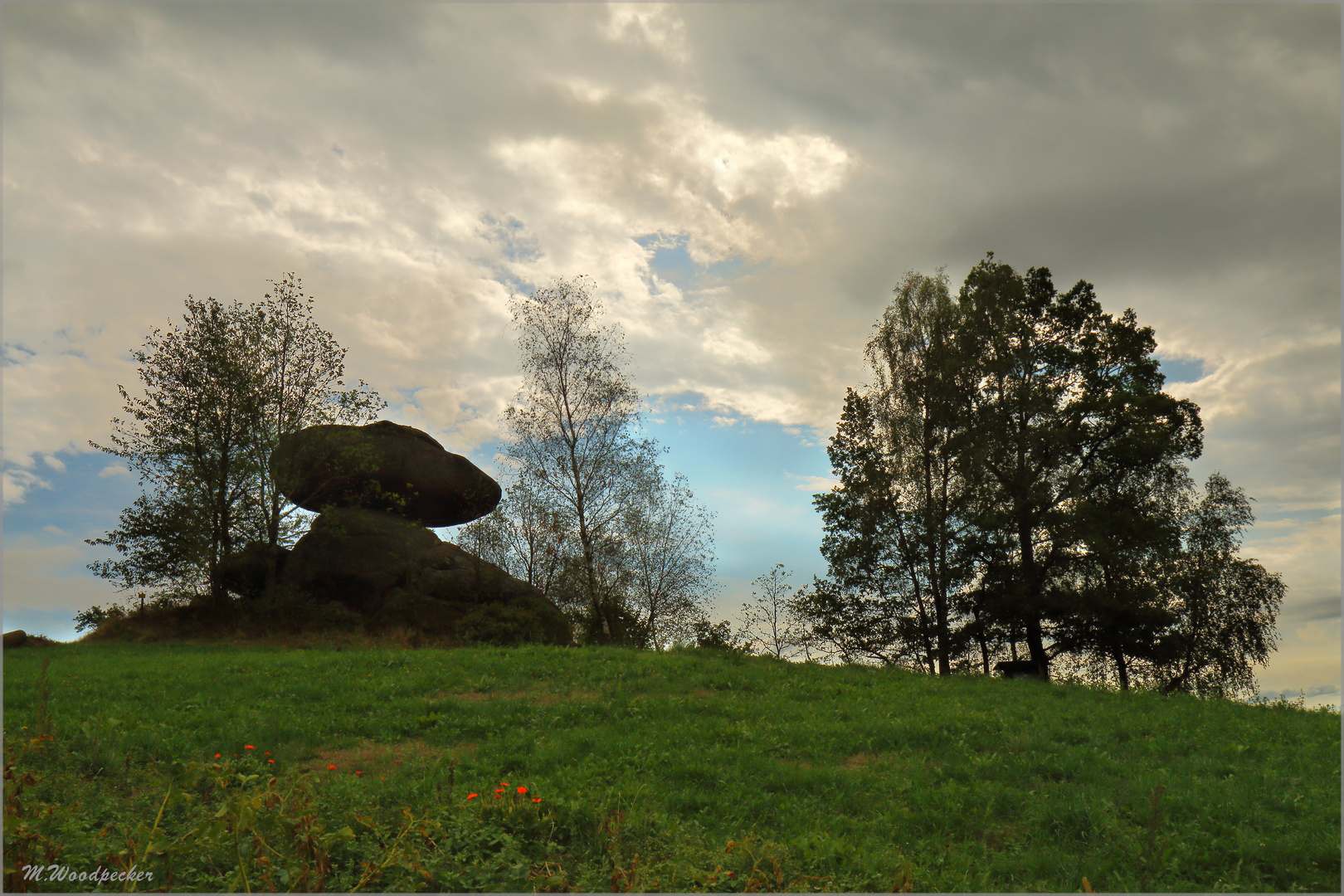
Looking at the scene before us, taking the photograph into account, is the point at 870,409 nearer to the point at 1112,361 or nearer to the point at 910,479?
the point at 910,479

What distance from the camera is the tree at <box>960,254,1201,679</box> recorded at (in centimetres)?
2273

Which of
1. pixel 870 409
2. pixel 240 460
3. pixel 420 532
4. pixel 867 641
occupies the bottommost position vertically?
pixel 867 641

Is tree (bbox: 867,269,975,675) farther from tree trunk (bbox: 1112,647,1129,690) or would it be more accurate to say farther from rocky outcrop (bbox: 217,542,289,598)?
rocky outcrop (bbox: 217,542,289,598)

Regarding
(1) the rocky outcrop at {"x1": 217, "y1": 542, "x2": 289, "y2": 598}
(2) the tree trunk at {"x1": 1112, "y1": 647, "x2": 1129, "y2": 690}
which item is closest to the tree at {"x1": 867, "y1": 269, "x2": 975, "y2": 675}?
(2) the tree trunk at {"x1": 1112, "y1": 647, "x2": 1129, "y2": 690}

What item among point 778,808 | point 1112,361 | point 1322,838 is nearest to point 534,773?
point 778,808

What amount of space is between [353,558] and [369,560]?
51cm

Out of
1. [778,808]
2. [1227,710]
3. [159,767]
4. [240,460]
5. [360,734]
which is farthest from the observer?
[240,460]

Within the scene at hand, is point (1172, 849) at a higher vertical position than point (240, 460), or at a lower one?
lower

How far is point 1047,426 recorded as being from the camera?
23.2 metres

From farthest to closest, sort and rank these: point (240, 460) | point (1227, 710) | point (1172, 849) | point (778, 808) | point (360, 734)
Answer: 1. point (240, 460)
2. point (1227, 710)
3. point (360, 734)
4. point (778, 808)
5. point (1172, 849)

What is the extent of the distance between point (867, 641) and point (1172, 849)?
1971 cm

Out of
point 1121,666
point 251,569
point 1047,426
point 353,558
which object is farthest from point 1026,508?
point 251,569

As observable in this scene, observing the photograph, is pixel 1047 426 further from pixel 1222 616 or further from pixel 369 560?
pixel 369 560

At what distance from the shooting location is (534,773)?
7867mm
